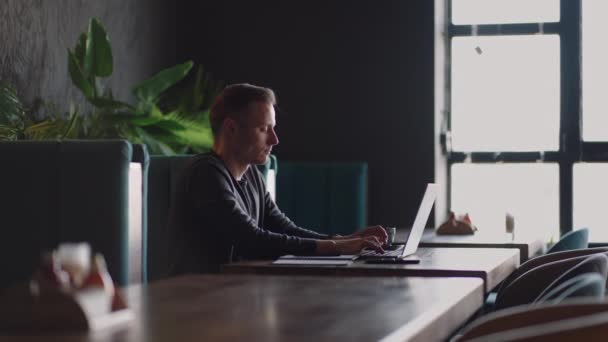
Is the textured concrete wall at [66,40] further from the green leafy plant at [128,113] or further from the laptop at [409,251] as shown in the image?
the laptop at [409,251]

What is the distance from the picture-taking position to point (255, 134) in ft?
11.5

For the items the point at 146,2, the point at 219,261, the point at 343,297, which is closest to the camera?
the point at 343,297

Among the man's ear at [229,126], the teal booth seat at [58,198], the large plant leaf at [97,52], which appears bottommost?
the teal booth seat at [58,198]

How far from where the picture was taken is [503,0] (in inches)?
253

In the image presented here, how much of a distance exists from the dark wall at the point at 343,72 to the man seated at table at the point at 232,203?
8.74ft

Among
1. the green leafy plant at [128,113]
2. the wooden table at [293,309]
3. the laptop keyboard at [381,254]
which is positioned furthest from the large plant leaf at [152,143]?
the wooden table at [293,309]

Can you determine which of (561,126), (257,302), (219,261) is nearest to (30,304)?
(257,302)

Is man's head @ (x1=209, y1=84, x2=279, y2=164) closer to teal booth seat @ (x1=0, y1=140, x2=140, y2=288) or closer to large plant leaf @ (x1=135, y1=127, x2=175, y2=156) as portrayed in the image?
teal booth seat @ (x1=0, y1=140, x2=140, y2=288)

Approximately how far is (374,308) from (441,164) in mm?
4538

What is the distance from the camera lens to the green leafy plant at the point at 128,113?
4867 millimetres

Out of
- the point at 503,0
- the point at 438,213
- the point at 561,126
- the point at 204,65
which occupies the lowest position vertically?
the point at 438,213

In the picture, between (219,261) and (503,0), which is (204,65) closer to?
(503,0)

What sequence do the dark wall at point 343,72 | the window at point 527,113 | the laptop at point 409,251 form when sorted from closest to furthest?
the laptop at point 409,251 → the dark wall at point 343,72 → the window at point 527,113

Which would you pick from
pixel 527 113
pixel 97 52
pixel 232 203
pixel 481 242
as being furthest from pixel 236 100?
pixel 527 113
